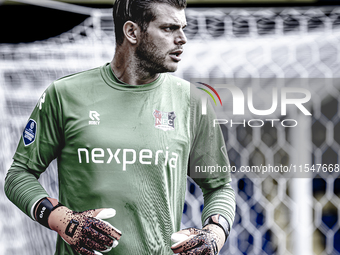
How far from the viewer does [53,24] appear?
1501 millimetres

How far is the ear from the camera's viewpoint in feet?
3.23

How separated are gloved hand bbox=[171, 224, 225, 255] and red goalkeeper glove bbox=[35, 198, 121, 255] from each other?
138 mm

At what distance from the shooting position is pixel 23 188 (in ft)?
3.12

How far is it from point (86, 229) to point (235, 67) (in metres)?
0.90

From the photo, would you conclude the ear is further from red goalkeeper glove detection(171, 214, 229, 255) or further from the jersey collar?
red goalkeeper glove detection(171, 214, 229, 255)

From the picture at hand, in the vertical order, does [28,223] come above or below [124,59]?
below

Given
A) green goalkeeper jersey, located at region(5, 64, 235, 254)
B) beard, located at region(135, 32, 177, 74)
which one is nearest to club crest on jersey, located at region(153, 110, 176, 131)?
green goalkeeper jersey, located at region(5, 64, 235, 254)

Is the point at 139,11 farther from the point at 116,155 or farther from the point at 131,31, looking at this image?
the point at 116,155

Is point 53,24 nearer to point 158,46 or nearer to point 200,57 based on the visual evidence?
point 200,57

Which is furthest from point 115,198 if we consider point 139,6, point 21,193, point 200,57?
point 200,57

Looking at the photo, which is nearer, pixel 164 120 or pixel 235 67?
pixel 164 120

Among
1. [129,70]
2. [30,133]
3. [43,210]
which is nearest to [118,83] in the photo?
[129,70]

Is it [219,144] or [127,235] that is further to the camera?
[219,144]

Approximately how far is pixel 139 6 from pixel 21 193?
0.55m
